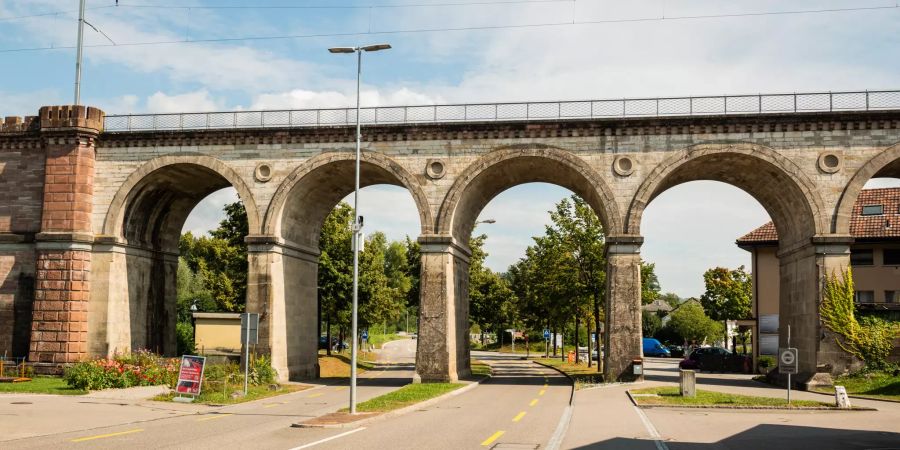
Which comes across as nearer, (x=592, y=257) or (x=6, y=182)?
(x=6, y=182)

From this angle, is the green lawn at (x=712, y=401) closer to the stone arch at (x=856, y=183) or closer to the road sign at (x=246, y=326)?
the stone arch at (x=856, y=183)

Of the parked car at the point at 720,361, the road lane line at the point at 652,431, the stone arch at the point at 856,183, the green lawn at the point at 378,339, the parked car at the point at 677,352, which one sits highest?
the stone arch at the point at 856,183

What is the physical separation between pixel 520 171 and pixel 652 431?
62.4ft

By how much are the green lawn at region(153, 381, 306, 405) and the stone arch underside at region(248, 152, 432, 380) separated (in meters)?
4.19

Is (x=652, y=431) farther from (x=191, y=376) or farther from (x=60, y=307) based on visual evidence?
(x=60, y=307)

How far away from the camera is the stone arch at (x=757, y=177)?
30.6 metres

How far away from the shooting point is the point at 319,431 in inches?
664

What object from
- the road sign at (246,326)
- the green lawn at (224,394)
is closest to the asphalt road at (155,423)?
the green lawn at (224,394)

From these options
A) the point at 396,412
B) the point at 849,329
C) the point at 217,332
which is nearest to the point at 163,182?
the point at 217,332

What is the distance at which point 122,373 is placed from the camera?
93.2 feet

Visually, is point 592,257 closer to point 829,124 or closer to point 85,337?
point 829,124

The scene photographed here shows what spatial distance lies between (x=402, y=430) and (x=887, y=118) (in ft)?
77.8

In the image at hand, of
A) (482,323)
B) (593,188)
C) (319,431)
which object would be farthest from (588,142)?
(482,323)

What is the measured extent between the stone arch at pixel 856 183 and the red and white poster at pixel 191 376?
2312 centimetres
